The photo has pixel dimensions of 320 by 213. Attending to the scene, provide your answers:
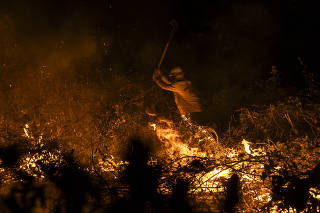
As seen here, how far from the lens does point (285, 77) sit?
6.75 metres

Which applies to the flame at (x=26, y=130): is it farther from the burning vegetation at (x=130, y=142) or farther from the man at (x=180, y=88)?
the man at (x=180, y=88)

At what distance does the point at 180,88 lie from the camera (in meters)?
4.68

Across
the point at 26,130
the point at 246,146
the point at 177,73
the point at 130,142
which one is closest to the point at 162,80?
the point at 177,73

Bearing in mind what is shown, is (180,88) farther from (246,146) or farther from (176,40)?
(176,40)

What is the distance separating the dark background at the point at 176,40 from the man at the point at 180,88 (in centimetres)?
160

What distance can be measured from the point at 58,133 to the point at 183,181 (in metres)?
2.63

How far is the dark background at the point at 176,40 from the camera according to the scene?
6871 mm

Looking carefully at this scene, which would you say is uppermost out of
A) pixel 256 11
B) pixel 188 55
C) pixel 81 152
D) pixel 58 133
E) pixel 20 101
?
pixel 256 11

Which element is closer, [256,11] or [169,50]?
[256,11]

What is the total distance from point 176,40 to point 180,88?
3612 mm

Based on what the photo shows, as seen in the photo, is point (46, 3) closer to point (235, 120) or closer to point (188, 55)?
point (188, 55)

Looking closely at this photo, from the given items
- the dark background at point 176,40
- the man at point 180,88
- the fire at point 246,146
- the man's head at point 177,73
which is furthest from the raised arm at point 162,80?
the dark background at point 176,40

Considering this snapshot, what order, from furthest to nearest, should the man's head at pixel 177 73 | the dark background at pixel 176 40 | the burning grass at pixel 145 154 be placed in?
the dark background at pixel 176 40 → the man's head at pixel 177 73 → the burning grass at pixel 145 154

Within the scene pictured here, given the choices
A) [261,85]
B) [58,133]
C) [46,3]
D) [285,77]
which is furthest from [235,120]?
[46,3]
